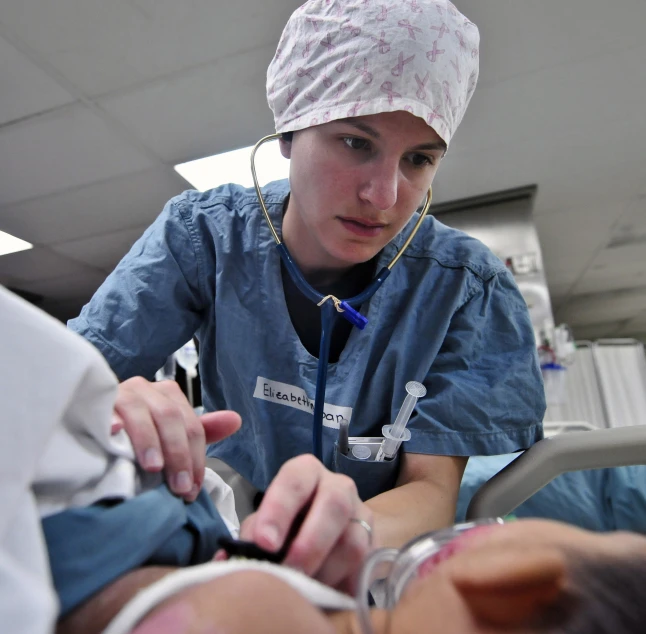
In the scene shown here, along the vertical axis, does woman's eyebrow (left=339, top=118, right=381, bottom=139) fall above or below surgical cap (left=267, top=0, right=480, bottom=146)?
below

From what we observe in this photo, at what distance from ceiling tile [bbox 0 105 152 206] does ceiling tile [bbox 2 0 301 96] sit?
32cm

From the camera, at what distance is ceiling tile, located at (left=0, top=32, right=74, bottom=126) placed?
183 centimetres

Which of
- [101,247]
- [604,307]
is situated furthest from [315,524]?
[604,307]

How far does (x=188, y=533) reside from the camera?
44 centimetres

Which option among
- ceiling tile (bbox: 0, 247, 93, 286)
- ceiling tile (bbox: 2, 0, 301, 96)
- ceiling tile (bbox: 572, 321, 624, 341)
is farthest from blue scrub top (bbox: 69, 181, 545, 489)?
ceiling tile (bbox: 572, 321, 624, 341)

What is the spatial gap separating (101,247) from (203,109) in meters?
1.83

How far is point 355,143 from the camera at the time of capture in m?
0.86

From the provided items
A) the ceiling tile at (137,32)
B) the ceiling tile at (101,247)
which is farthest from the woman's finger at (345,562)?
the ceiling tile at (101,247)

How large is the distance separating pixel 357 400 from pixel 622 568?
624 millimetres

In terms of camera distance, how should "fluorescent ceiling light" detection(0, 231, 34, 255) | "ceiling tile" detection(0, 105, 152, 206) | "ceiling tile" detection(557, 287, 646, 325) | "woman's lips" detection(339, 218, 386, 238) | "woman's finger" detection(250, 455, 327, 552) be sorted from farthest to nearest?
"ceiling tile" detection(557, 287, 646, 325), "fluorescent ceiling light" detection(0, 231, 34, 255), "ceiling tile" detection(0, 105, 152, 206), "woman's lips" detection(339, 218, 386, 238), "woman's finger" detection(250, 455, 327, 552)

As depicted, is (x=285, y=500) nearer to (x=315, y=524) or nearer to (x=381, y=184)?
(x=315, y=524)

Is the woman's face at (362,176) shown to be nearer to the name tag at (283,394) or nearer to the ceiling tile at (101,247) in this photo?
the name tag at (283,394)

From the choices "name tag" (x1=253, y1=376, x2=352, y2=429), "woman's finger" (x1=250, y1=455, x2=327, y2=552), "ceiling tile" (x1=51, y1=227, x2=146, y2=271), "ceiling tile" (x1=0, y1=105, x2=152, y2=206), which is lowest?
"woman's finger" (x1=250, y1=455, x2=327, y2=552)

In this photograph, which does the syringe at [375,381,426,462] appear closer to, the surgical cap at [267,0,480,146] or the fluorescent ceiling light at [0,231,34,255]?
the surgical cap at [267,0,480,146]
